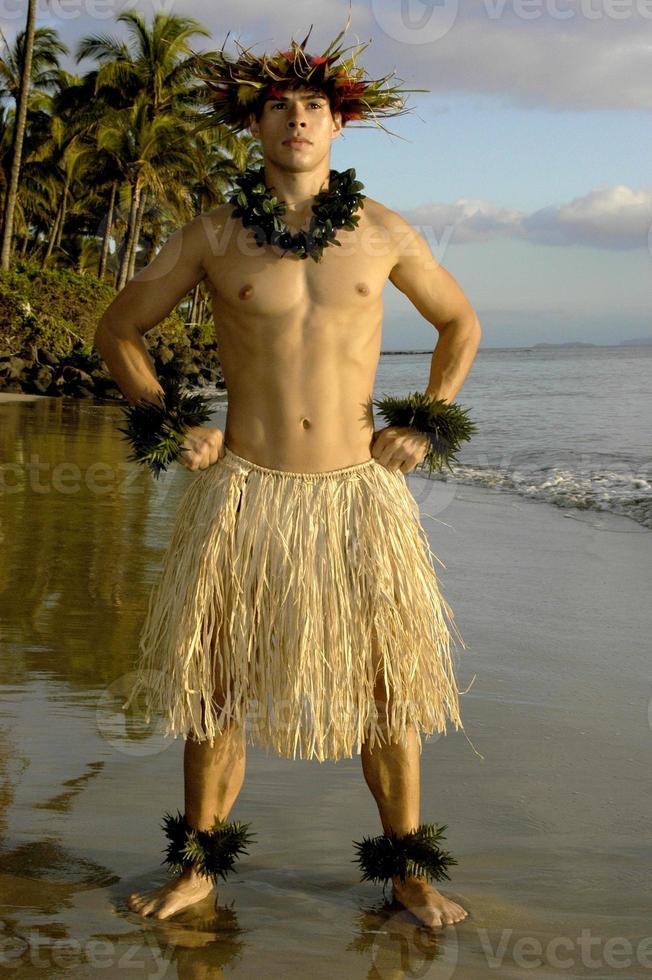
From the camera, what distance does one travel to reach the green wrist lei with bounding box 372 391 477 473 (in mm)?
2520

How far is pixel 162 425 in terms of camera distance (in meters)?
2.46

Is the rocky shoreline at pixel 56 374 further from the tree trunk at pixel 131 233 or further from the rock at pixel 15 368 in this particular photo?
the tree trunk at pixel 131 233

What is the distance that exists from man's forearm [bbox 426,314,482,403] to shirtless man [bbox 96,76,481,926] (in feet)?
0.46

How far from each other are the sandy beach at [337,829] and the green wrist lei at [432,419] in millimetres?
880

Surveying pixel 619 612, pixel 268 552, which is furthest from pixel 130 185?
pixel 268 552

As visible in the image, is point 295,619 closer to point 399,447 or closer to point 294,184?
point 399,447

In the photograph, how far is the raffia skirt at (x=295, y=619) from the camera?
238 cm

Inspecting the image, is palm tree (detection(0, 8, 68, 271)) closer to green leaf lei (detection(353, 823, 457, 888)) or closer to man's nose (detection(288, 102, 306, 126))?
man's nose (detection(288, 102, 306, 126))

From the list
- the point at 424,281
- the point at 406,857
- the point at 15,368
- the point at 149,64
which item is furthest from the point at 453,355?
the point at 149,64

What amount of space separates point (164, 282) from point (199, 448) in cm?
36

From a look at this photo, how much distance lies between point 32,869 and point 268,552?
81cm

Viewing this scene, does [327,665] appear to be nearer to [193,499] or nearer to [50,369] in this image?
[193,499]

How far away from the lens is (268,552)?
7.89 ft

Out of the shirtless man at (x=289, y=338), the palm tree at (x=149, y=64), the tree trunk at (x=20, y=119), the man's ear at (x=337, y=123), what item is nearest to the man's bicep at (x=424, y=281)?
the shirtless man at (x=289, y=338)
